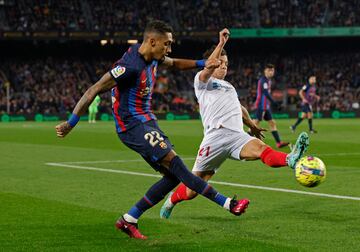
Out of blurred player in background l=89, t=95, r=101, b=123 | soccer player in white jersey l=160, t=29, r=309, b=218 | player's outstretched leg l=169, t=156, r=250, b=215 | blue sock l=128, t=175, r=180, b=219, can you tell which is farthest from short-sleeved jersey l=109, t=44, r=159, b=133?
blurred player in background l=89, t=95, r=101, b=123

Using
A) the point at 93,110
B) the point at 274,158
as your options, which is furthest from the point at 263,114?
the point at 93,110

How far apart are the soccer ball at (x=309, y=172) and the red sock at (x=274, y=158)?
11.7 inches

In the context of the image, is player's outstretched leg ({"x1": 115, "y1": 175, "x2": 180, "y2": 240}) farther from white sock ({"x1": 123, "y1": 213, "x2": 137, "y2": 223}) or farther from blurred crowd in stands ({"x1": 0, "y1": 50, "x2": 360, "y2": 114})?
blurred crowd in stands ({"x1": 0, "y1": 50, "x2": 360, "y2": 114})

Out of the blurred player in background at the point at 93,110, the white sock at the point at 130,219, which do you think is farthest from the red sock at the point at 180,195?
the blurred player in background at the point at 93,110

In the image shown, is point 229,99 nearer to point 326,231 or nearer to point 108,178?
point 326,231

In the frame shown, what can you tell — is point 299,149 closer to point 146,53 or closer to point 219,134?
point 219,134

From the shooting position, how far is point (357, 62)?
63.0 m

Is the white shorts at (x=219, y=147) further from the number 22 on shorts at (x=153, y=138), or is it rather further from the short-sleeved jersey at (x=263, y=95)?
the short-sleeved jersey at (x=263, y=95)

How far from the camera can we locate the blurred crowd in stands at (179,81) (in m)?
54.5

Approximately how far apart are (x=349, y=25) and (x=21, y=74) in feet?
86.5

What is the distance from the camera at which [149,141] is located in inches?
306

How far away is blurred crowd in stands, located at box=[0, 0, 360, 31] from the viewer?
5784 cm

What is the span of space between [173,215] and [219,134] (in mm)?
1236

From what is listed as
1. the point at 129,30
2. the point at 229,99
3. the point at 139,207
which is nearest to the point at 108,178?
the point at 229,99
